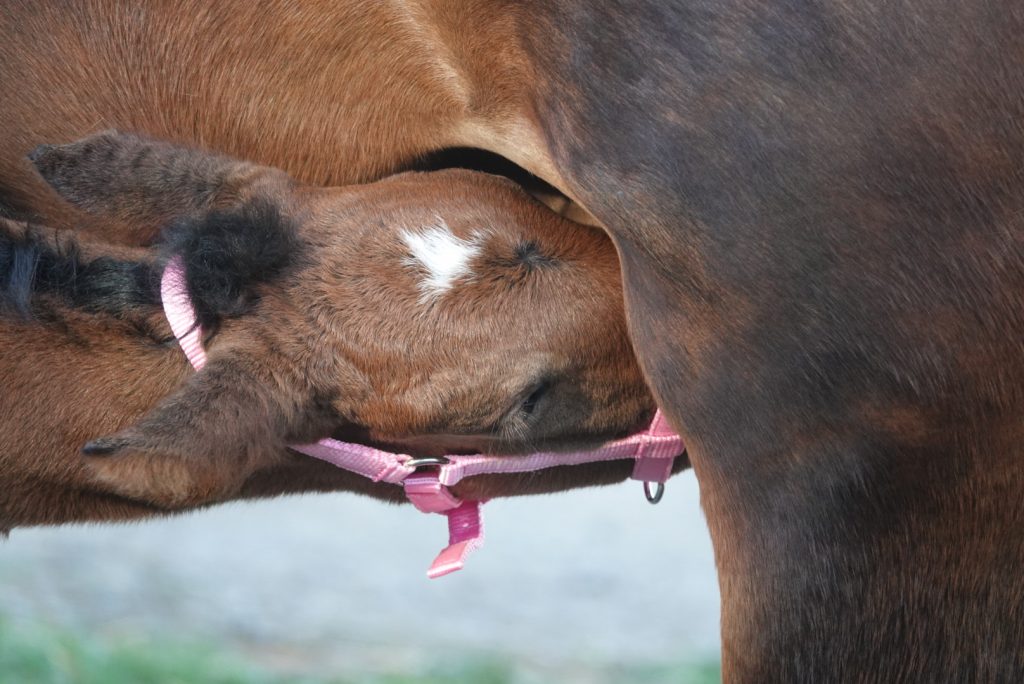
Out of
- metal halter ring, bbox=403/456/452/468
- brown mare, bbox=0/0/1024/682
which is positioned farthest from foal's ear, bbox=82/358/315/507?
brown mare, bbox=0/0/1024/682

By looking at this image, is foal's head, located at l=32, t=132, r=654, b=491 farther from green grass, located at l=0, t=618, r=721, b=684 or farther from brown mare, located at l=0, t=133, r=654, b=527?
green grass, located at l=0, t=618, r=721, b=684

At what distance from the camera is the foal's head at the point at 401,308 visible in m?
2.55

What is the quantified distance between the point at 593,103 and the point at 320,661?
11.2 ft

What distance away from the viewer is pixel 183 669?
13.8 ft

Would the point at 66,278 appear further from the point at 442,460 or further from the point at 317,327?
the point at 442,460

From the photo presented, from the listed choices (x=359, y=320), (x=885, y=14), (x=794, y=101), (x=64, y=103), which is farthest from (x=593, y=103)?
(x=64, y=103)

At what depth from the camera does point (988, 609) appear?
2172mm

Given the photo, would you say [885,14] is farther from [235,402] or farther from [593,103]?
[235,402]

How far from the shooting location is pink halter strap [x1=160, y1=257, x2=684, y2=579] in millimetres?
2582

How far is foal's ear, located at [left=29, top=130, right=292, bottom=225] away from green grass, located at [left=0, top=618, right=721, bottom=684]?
1.99 m

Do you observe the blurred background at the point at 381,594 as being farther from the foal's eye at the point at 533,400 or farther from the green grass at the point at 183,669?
the foal's eye at the point at 533,400

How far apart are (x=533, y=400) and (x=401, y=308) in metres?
0.34

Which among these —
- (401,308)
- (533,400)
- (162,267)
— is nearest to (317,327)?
(401,308)

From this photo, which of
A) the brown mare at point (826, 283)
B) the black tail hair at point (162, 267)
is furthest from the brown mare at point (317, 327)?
the brown mare at point (826, 283)
